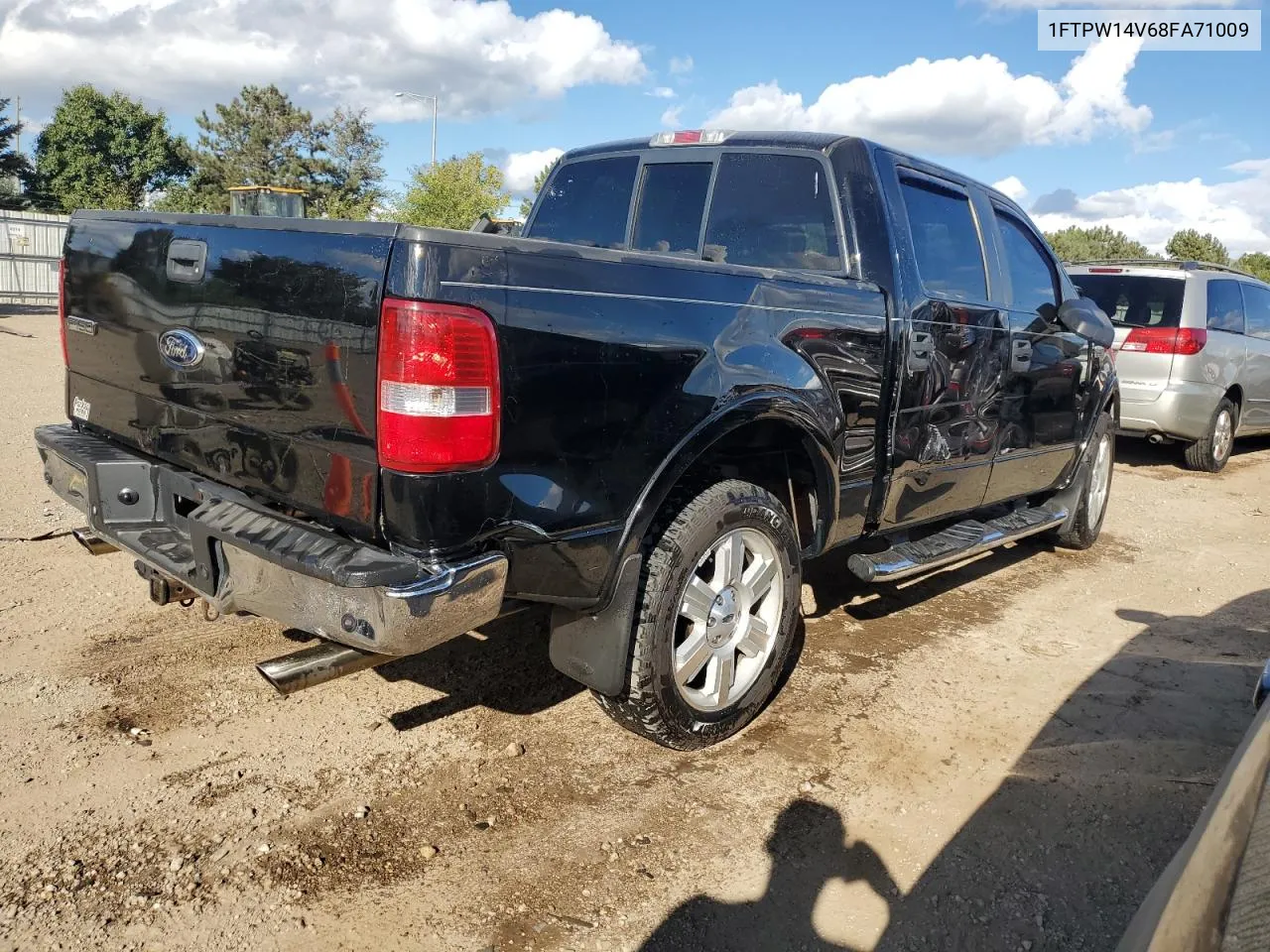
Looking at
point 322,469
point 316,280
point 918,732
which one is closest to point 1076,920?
point 918,732

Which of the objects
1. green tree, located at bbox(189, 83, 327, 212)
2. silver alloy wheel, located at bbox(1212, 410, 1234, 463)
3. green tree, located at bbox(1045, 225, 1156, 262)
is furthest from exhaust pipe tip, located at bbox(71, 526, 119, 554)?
green tree, located at bbox(189, 83, 327, 212)

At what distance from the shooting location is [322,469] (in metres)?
2.51

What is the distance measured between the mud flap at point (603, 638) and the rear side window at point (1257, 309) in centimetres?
889

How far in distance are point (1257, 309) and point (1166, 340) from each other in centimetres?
188

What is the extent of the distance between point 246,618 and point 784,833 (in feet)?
8.19

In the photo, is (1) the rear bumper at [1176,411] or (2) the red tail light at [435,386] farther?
(1) the rear bumper at [1176,411]

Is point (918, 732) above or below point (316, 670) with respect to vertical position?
below

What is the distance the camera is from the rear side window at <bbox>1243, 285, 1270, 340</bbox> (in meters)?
9.41

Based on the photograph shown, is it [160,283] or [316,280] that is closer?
[316,280]

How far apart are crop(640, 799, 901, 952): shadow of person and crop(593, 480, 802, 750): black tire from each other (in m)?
0.42

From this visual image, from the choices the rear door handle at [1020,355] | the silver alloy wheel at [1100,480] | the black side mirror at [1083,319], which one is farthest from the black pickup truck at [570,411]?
the silver alloy wheel at [1100,480]

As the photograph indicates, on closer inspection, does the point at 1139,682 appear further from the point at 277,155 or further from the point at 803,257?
the point at 277,155

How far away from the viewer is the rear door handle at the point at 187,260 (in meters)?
2.76

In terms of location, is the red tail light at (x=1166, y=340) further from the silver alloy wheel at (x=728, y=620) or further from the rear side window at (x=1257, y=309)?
the silver alloy wheel at (x=728, y=620)
